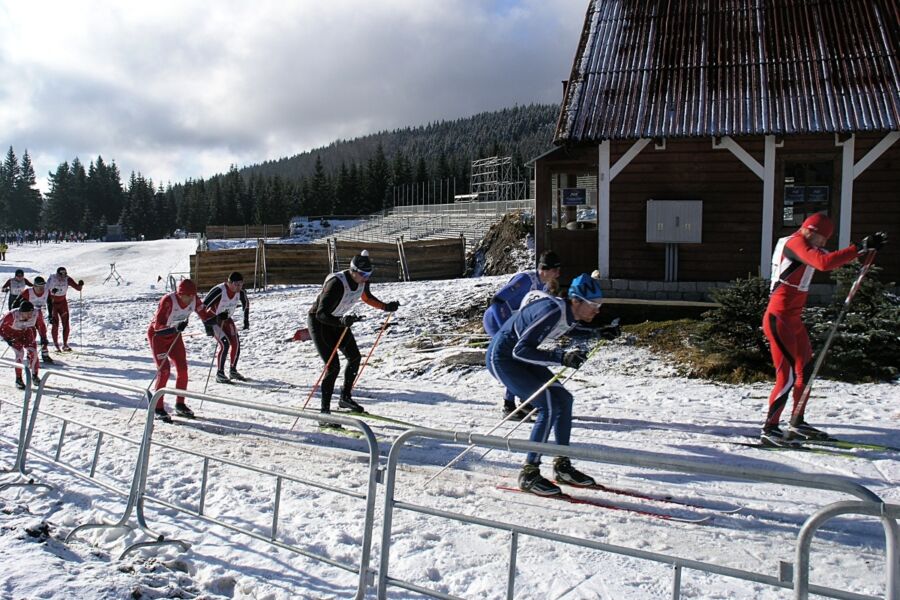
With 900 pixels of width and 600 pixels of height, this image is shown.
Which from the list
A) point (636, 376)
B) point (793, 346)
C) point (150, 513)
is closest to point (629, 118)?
point (636, 376)

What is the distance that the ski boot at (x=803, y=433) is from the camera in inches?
A: 266

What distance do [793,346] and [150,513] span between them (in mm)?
6054

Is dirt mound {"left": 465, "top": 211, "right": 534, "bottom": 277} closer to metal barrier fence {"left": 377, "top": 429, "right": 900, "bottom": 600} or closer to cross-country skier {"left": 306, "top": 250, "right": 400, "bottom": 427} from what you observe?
cross-country skier {"left": 306, "top": 250, "right": 400, "bottom": 427}

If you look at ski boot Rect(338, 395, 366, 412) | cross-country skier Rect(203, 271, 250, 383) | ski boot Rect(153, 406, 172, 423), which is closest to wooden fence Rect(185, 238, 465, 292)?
cross-country skier Rect(203, 271, 250, 383)

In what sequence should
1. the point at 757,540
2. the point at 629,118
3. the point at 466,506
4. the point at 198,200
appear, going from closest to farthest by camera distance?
the point at 757,540
the point at 466,506
the point at 629,118
the point at 198,200

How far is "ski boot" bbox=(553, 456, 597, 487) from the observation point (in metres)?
5.83

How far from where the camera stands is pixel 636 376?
1066cm

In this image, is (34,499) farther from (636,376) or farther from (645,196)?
(645,196)

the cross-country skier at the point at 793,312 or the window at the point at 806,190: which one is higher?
the window at the point at 806,190

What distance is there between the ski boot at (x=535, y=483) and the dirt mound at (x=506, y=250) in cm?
2365

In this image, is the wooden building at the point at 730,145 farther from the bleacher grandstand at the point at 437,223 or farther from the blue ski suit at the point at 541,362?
the bleacher grandstand at the point at 437,223

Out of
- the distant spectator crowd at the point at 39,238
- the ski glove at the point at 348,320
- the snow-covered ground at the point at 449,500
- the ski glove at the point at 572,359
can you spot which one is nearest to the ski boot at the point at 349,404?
the snow-covered ground at the point at 449,500

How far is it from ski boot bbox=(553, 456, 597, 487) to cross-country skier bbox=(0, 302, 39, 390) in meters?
9.48

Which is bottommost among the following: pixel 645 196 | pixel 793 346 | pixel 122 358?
pixel 122 358
